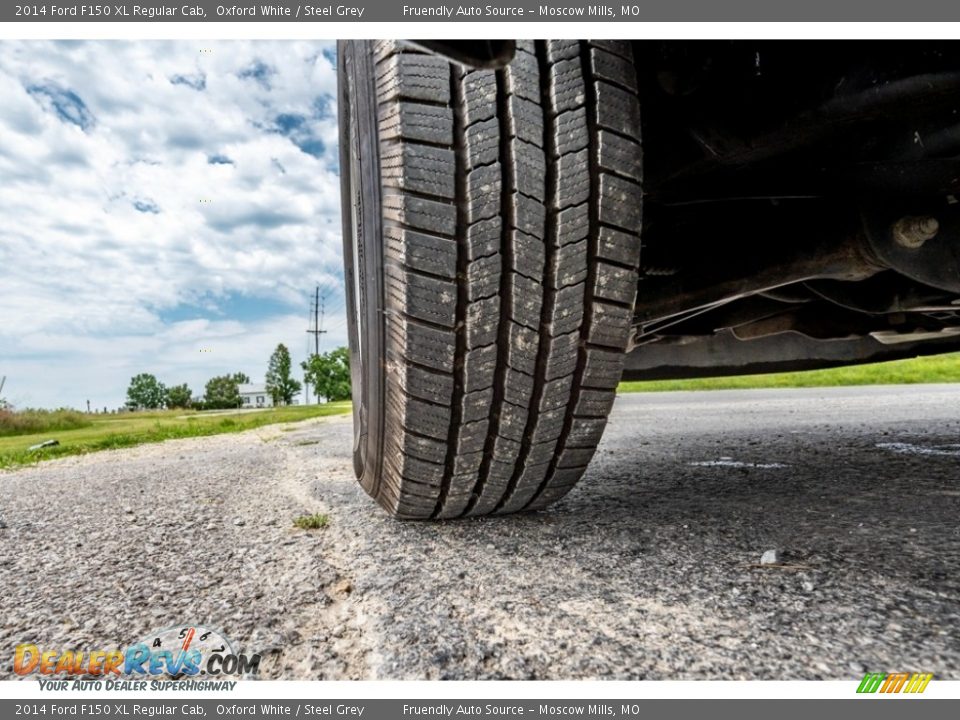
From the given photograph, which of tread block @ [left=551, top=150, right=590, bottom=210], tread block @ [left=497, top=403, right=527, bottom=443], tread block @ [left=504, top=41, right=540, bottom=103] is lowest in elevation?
tread block @ [left=497, top=403, right=527, bottom=443]

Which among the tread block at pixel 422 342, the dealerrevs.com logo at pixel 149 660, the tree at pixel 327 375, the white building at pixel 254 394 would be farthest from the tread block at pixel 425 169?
the white building at pixel 254 394

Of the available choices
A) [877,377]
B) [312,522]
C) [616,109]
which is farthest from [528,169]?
[877,377]

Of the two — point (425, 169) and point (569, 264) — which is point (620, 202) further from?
point (425, 169)

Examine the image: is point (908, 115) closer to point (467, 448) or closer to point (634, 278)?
point (634, 278)

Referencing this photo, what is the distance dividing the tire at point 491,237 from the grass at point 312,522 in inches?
15.6

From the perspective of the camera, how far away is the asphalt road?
75 cm

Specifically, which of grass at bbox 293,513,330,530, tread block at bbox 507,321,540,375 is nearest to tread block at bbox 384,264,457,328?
tread block at bbox 507,321,540,375

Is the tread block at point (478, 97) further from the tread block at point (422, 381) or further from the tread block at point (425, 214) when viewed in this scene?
the tread block at point (422, 381)

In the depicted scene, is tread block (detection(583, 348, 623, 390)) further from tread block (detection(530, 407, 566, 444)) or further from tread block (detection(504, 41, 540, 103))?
tread block (detection(504, 41, 540, 103))

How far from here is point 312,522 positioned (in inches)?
55.3

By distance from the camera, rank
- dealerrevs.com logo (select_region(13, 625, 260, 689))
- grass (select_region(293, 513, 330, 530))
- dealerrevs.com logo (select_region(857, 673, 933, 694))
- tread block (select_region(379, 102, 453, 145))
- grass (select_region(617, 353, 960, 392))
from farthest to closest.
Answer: grass (select_region(617, 353, 960, 392)), grass (select_region(293, 513, 330, 530)), tread block (select_region(379, 102, 453, 145)), dealerrevs.com logo (select_region(13, 625, 260, 689)), dealerrevs.com logo (select_region(857, 673, 933, 694))

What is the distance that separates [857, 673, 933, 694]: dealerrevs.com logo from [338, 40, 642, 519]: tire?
0.60 m

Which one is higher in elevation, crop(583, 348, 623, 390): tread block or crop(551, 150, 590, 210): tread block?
crop(551, 150, 590, 210): tread block

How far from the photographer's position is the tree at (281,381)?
148 feet
